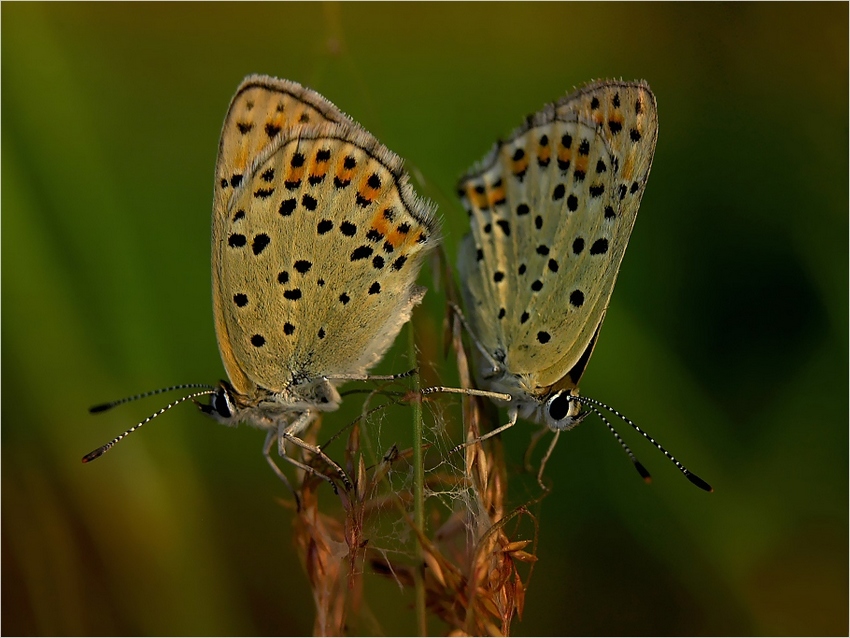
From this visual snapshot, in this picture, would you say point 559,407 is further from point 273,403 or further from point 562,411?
point 273,403

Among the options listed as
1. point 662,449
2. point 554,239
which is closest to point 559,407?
point 662,449

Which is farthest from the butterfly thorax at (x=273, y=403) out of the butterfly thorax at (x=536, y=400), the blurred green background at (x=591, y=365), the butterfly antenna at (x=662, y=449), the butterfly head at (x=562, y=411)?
the butterfly antenna at (x=662, y=449)

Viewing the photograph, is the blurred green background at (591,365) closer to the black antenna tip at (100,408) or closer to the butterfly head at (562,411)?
the black antenna tip at (100,408)

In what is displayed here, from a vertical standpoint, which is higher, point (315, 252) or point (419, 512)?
point (315, 252)

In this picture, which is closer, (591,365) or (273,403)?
(273,403)

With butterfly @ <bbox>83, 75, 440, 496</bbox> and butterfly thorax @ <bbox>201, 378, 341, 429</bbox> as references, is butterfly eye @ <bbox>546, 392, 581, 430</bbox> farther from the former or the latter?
butterfly thorax @ <bbox>201, 378, 341, 429</bbox>

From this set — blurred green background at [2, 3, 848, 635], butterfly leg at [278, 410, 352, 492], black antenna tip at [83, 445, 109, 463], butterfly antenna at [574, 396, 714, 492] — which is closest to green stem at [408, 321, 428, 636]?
butterfly leg at [278, 410, 352, 492]

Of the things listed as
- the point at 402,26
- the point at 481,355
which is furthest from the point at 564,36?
the point at 481,355
